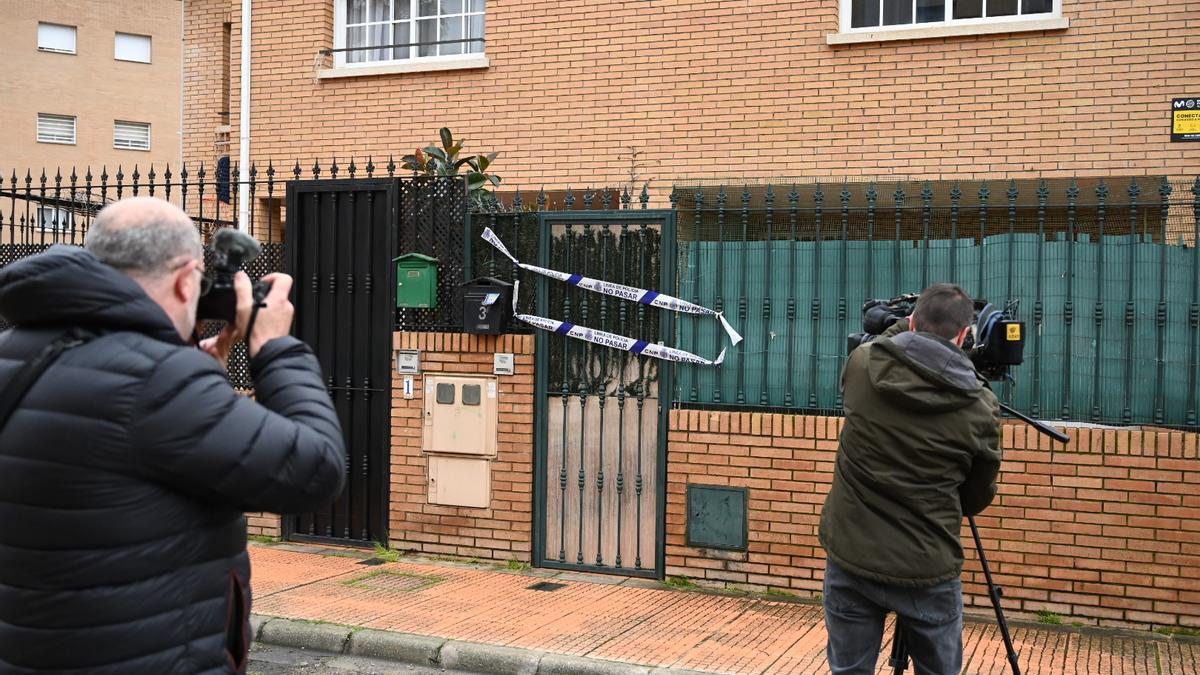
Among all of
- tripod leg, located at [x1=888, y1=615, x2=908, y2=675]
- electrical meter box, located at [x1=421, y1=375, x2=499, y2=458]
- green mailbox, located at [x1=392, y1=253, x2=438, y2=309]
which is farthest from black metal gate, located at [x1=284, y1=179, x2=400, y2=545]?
tripod leg, located at [x1=888, y1=615, x2=908, y2=675]

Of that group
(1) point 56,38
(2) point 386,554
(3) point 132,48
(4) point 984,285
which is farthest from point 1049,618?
(3) point 132,48

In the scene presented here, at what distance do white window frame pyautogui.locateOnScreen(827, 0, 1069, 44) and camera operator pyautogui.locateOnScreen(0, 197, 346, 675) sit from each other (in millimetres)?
8976

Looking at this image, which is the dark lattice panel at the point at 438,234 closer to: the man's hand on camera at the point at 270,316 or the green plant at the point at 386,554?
the green plant at the point at 386,554

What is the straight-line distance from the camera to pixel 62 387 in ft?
7.48

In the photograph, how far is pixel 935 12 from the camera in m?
10.4

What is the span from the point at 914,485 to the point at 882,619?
1.86 feet

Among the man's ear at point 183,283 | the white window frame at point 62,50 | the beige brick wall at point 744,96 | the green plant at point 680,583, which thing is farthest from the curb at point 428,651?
the white window frame at point 62,50

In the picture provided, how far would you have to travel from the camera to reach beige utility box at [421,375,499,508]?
27.1ft

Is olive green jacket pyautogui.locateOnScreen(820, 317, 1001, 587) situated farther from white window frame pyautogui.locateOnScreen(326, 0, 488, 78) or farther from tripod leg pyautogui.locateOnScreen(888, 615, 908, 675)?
white window frame pyautogui.locateOnScreen(326, 0, 488, 78)

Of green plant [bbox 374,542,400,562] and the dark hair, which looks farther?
green plant [bbox 374,542,400,562]

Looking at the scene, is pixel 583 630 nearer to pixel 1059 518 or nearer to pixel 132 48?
pixel 1059 518

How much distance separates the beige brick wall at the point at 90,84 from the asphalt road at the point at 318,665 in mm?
35309

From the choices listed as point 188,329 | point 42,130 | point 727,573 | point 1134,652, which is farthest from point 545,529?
point 42,130

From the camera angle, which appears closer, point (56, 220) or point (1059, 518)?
point (1059, 518)
